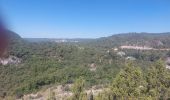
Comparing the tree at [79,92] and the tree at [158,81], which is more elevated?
the tree at [158,81]

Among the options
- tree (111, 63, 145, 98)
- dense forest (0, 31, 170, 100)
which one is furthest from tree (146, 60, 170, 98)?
tree (111, 63, 145, 98)

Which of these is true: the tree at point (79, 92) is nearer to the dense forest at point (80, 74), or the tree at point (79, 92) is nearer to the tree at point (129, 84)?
the dense forest at point (80, 74)

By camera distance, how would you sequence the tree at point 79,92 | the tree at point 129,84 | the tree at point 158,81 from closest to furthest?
the tree at point 129,84, the tree at point 158,81, the tree at point 79,92

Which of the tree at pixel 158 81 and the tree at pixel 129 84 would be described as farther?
the tree at pixel 158 81

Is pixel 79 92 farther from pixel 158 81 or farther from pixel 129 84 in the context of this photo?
pixel 158 81

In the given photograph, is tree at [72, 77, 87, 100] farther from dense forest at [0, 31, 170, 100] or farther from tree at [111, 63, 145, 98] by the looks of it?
tree at [111, 63, 145, 98]

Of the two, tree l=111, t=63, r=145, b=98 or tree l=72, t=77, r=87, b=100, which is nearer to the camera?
tree l=111, t=63, r=145, b=98

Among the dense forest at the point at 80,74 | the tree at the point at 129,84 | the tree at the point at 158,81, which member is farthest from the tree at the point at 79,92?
the tree at the point at 158,81

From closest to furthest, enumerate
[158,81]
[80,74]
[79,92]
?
1. [158,81]
2. [79,92]
3. [80,74]

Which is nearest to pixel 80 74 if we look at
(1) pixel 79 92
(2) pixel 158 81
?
(1) pixel 79 92

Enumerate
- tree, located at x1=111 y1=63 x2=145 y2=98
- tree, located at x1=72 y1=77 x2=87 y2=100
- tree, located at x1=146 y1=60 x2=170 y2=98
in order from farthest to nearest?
tree, located at x1=72 y1=77 x2=87 y2=100, tree, located at x1=146 y1=60 x2=170 y2=98, tree, located at x1=111 y1=63 x2=145 y2=98

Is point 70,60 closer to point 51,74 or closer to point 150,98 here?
point 51,74

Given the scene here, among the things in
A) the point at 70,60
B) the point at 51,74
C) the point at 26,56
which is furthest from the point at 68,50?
the point at 51,74
